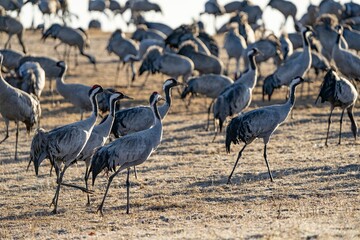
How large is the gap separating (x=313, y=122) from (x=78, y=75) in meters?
9.08

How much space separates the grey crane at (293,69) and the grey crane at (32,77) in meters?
4.55

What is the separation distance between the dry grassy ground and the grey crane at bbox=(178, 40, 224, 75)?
4.56 metres

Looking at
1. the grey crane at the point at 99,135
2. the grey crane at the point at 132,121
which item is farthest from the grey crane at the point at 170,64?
the grey crane at the point at 99,135

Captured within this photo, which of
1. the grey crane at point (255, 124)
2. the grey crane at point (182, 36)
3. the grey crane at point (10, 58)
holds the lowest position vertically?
the grey crane at point (255, 124)

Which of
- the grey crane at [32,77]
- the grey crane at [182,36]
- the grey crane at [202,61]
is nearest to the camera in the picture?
the grey crane at [32,77]

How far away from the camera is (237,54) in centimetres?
2339

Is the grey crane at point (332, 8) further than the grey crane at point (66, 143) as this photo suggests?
Yes

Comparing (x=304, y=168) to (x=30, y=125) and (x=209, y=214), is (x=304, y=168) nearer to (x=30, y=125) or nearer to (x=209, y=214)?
(x=209, y=214)

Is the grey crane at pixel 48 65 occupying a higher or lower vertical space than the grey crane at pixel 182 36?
lower

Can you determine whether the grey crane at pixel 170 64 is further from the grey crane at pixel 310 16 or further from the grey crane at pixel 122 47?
the grey crane at pixel 310 16

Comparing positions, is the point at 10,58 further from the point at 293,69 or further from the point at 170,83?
the point at 170,83

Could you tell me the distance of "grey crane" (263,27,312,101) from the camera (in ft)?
59.2

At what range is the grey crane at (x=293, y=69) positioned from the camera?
710 inches

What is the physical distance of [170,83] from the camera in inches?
491
